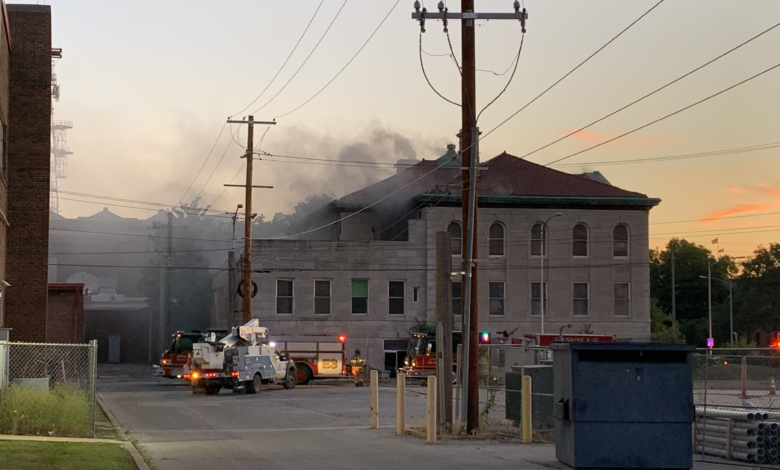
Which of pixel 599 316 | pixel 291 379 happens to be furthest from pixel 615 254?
pixel 291 379

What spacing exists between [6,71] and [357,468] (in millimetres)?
18378

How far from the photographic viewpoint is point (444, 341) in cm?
1942

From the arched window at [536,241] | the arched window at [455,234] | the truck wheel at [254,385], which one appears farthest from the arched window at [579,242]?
the truck wheel at [254,385]

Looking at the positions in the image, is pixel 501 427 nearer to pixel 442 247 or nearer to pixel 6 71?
pixel 442 247

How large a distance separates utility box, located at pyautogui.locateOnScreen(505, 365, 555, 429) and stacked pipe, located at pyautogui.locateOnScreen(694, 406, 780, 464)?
3490 mm

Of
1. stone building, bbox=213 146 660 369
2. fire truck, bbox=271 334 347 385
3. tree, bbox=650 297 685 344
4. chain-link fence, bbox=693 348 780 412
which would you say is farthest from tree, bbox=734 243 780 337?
fire truck, bbox=271 334 347 385

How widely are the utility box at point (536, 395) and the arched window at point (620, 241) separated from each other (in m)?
35.2

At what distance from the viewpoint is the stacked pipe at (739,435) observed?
14898mm

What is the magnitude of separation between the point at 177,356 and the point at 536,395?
28642mm

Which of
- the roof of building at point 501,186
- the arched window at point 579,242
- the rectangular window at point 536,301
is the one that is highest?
the roof of building at point 501,186

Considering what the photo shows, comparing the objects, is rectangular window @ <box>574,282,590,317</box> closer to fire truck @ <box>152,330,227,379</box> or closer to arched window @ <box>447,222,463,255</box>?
arched window @ <box>447,222,463,255</box>

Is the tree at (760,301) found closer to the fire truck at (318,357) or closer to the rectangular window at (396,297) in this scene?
the rectangular window at (396,297)

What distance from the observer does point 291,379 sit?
3928 centimetres

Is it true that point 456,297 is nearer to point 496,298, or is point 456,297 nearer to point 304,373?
point 496,298
